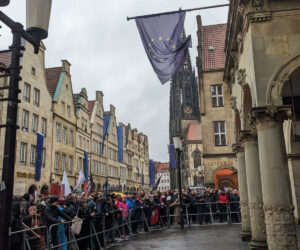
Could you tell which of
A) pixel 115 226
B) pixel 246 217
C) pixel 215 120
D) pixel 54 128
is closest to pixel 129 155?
pixel 54 128

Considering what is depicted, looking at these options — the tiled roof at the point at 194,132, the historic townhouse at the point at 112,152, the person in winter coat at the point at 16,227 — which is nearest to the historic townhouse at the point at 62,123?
the historic townhouse at the point at 112,152

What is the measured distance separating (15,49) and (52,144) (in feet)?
102

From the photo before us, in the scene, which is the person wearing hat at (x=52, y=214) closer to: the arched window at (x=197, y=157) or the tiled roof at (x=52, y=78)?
the tiled roof at (x=52, y=78)

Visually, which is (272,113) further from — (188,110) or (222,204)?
(188,110)

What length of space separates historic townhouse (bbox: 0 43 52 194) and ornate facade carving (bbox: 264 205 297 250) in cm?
2281

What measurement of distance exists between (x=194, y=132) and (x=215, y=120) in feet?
201

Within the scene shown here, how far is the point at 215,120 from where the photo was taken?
28016mm

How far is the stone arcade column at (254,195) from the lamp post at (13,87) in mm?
7692

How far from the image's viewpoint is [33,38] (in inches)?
136

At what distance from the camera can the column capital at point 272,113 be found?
7.43m

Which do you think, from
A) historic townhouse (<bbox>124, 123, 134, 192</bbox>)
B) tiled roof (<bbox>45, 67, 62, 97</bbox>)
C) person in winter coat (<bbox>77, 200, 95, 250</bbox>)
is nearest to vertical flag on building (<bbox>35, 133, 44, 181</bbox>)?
tiled roof (<bbox>45, 67, 62, 97</bbox>)

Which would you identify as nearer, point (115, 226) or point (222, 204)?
point (115, 226)

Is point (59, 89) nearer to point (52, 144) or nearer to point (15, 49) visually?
point (52, 144)

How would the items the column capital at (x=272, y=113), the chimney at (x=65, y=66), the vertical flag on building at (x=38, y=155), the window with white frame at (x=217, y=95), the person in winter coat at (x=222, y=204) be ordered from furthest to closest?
the chimney at (x=65, y=66), the vertical flag on building at (x=38, y=155), the window with white frame at (x=217, y=95), the person in winter coat at (x=222, y=204), the column capital at (x=272, y=113)
